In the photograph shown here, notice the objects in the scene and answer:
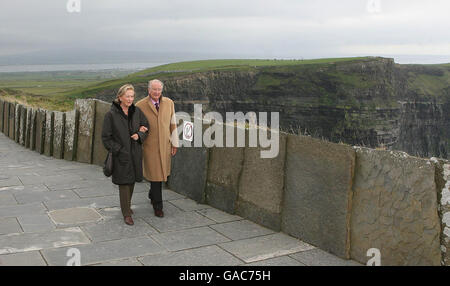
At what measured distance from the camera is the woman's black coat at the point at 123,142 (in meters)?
6.20

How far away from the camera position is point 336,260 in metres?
5.09

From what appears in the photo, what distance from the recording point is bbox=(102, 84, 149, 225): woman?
20.3ft

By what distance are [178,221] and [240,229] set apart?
Result: 0.96 meters

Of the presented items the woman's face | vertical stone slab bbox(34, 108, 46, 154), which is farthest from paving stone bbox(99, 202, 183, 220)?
vertical stone slab bbox(34, 108, 46, 154)

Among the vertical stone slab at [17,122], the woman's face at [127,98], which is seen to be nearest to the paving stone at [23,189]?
the woman's face at [127,98]

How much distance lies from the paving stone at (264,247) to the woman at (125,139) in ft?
5.52

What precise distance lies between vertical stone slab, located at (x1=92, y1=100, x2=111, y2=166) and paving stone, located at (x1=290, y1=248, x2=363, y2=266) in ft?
22.1

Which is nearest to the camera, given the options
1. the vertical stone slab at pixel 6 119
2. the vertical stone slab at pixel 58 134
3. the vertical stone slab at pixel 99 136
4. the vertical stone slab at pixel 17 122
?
the vertical stone slab at pixel 99 136

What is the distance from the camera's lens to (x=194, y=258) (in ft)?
16.8

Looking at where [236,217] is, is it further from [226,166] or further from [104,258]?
[104,258]

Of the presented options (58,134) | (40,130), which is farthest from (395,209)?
(40,130)

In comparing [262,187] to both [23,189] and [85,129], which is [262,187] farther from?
[85,129]

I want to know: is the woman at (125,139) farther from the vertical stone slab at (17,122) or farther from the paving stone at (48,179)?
the vertical stone slab at (17,122)

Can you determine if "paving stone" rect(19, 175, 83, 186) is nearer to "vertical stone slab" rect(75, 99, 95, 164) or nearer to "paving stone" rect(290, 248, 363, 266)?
"vertical stone slab" rect(75, 99, 95, 164)
